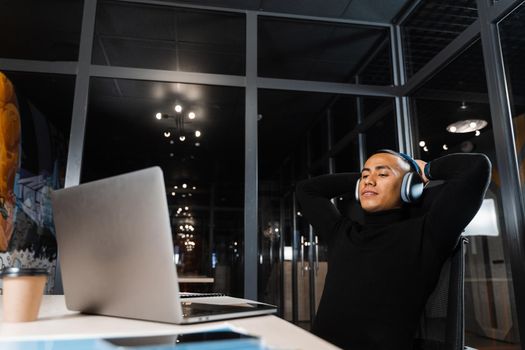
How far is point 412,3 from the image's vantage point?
3.14 meters

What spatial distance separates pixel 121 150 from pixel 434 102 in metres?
3.15

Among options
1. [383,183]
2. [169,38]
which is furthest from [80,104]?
[383,183]

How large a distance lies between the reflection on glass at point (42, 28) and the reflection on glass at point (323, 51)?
141 centimetres

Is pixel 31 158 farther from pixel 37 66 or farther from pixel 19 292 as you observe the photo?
pixel 19 292

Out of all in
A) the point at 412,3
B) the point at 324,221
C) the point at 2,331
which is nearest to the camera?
the point at 2,331

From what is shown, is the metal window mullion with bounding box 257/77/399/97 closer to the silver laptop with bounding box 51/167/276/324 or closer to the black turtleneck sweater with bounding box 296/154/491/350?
the black turtleneck sweater with bounding box 296/154/491/350

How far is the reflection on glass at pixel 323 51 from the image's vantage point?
3328 millimetres

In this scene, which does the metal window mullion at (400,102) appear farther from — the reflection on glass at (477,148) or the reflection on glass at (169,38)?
the reflection on glass at (169,38)

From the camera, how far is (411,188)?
4.61 ft

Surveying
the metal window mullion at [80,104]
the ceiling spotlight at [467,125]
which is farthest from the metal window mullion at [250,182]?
the ceiling spotlight at [467,125]

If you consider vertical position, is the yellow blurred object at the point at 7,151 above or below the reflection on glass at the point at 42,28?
below

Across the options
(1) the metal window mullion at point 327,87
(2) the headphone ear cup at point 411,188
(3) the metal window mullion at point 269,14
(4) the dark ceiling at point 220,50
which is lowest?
(2) the headphone ear cup at point 411,188

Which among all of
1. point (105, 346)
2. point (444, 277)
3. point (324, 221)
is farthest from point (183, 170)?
point (105, 346)

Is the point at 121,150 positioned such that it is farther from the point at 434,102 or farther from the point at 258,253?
the point at 434,102
